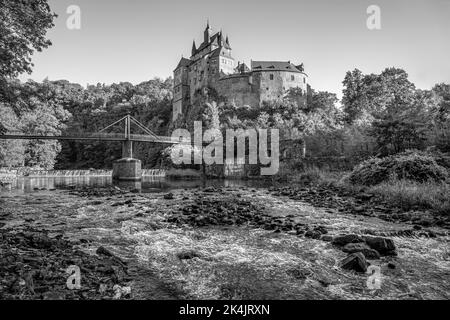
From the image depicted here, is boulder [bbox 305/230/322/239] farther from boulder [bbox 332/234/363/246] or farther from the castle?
the castle

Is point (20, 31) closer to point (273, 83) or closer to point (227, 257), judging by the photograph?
point (227, 257)

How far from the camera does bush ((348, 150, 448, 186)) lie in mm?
16672

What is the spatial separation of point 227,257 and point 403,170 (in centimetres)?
1536

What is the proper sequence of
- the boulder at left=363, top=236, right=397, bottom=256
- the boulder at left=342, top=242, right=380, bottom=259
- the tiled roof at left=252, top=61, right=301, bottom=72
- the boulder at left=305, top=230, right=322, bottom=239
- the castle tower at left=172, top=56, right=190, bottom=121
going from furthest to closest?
the castle tower at left=172, top=56, right=190, bottom=121 < the tiled roof at left=252, top=61, right=301, bottom=72 < the boulder at left=305, top=230, right=322, bottom=239 < the boulder at left=363, top=236, right=397, bottom=256 < the boulder at left=342, top=242, right=380, bottom=259

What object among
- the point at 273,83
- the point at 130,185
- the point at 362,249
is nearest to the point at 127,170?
the point at 130,185

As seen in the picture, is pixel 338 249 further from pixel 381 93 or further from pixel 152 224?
pixel 381 93

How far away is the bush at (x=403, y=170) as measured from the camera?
54.7ft

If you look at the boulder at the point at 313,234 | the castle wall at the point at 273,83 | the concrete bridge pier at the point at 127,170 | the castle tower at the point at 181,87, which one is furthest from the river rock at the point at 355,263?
the castle tower at the point at 181,87

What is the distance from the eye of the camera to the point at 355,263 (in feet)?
20.3

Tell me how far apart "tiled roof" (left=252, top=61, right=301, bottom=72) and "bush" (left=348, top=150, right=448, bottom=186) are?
198 feet

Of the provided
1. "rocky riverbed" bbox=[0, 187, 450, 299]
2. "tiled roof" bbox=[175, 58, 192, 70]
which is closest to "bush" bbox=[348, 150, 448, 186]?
"rocky riverbed" bbox=[0, 187, 450, 299]

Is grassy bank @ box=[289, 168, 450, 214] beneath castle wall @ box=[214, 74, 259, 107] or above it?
beneath

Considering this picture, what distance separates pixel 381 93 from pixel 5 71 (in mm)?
72597

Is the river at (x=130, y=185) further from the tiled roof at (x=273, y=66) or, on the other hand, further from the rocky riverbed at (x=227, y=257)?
the tiled roof at (x=273, y=66)
